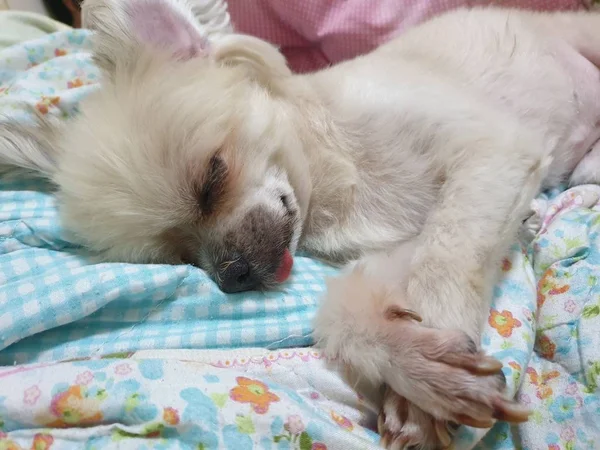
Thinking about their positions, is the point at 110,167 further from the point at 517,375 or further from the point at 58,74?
the point at 517,375

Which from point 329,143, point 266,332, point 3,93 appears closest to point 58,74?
point 3,93

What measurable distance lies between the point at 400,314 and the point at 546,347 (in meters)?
0.43

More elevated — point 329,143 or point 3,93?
point 329,143

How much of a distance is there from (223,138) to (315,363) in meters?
0.59

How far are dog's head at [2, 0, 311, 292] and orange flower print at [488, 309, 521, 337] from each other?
0.51m

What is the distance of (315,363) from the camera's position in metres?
1.09

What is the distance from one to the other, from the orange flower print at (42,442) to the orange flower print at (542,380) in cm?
97

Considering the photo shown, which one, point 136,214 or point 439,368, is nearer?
point 439,368

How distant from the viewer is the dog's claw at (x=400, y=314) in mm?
1029

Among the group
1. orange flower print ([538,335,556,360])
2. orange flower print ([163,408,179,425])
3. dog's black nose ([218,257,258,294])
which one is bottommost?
dog's black nose ([218,257,258,294])

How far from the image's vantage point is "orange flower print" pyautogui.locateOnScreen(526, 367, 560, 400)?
43.6 inches

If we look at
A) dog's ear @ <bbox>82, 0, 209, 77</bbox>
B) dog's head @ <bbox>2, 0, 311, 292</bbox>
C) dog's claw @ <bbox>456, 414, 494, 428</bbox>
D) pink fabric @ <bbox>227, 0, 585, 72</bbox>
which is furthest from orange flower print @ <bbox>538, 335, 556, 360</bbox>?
pink fabric @ <bbox>227, 0, 585, 72</bbox>

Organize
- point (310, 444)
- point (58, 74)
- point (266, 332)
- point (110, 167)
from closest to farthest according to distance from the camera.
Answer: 1. point (310, 444)
2. point (266, 332)
3. point (110, 167)
4. point (58, 74)

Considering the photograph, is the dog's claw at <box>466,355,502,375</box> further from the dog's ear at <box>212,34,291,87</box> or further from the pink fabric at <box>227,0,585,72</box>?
the pink fabric at <box>227,0,585,72</box>
